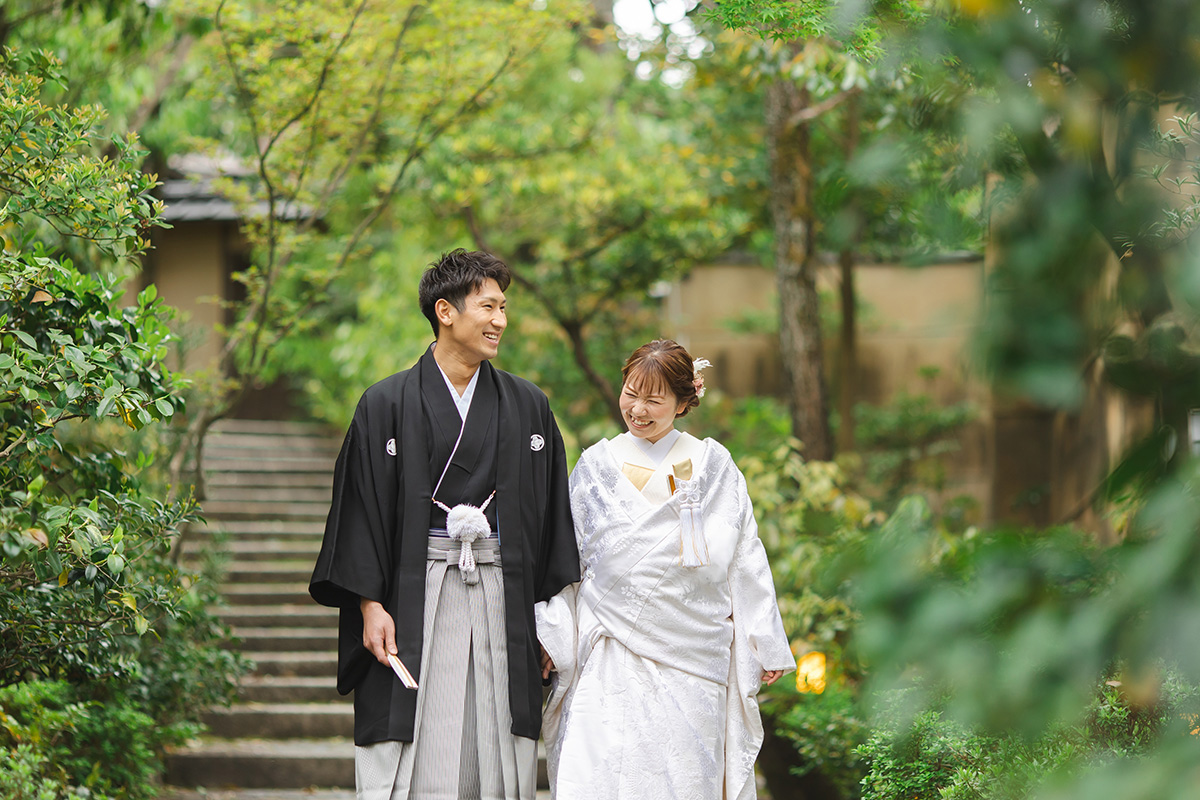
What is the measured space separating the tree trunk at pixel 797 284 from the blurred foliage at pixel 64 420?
4351mm

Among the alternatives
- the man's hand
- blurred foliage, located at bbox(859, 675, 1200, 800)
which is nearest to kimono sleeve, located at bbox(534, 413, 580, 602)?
the man's hand

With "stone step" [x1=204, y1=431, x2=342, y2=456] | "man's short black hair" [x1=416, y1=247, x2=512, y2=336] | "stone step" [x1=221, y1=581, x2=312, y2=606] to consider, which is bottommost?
"stone step" [x1=221, y1=581, x2=312, y2=606]

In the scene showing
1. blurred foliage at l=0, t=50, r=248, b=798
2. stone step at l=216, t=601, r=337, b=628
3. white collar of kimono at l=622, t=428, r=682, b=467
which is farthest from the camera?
stone step at l=216, t=601, r=337, b=628

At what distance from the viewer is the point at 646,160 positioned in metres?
8.12

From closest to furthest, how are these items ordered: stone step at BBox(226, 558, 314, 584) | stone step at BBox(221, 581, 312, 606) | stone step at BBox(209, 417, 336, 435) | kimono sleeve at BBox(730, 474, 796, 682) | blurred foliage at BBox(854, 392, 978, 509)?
kimono sleeve at BBox(730, 474, 796, 682) → stone step at BBox(221, 581, 312, 606) → stone step at BBox(226, 558, 314, 584) → blurred foliage at BBox(854, 392, 978, 509) → stone step at BBox(209, 417, 336, 435)

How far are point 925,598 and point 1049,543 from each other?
161mm

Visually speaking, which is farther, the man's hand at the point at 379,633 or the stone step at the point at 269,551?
the stone step at the point at 269,551

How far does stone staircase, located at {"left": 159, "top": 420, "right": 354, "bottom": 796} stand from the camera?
5.55 m

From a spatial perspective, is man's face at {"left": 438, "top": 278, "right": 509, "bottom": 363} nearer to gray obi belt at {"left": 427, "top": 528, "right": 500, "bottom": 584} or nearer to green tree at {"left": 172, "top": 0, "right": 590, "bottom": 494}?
gray obi belt at {"left": 427, "top": 528, "right": 500, "bottom": 584}

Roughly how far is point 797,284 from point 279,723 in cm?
422

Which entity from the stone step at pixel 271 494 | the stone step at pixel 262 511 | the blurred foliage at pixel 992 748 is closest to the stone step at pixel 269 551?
the stone step at pixel 262 511

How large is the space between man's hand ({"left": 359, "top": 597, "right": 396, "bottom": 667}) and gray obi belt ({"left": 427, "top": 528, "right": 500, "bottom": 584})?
0.22 m

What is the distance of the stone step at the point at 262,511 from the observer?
28.3 ft

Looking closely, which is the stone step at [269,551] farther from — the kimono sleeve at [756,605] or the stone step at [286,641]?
the kimono sleeve at [756,605]
